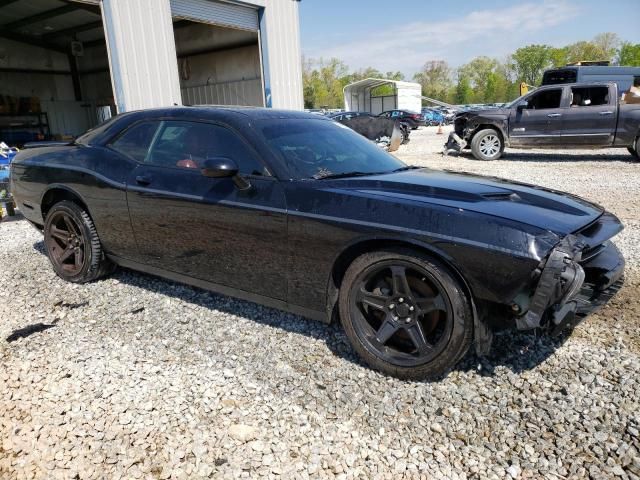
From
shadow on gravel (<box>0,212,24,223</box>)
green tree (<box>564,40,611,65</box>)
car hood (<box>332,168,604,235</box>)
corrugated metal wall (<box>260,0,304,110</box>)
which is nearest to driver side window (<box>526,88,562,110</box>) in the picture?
corrugated metal wall (<box>260,0,304,110</box>)

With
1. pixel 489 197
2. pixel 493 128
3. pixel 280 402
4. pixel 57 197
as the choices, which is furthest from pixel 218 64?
pixel 280 402

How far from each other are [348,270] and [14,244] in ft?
15.7

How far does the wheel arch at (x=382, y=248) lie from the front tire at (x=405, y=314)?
3 centimetres

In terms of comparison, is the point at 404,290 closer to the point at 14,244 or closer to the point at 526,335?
the point at 526,335

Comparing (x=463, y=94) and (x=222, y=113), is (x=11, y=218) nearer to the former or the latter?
(x=222, y=113)

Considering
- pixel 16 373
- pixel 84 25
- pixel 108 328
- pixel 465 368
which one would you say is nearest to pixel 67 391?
pixel 16 373

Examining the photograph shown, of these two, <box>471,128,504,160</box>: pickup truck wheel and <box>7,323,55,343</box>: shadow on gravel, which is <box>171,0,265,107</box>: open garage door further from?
<box>7,323,55,343</box>: shadow on gravel

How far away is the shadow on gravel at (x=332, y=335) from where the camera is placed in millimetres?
2643

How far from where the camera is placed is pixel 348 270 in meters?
2.56

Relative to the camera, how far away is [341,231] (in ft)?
8.22

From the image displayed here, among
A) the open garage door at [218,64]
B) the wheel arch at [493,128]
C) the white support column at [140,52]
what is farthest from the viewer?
the open garage door at [218,64]

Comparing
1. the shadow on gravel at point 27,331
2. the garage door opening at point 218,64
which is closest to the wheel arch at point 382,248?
the shadow on gravel at point 27,331

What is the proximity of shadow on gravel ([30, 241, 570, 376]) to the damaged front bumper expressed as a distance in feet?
1.15

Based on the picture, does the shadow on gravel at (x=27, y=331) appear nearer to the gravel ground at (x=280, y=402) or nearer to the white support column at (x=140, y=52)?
the gravel ground at (x=280, y=402)
